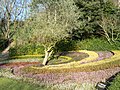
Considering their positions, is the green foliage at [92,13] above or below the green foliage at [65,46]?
above

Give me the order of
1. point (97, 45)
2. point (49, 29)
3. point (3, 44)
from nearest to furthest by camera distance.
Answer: point (49, 29), point (97, 45), point (3, 44)

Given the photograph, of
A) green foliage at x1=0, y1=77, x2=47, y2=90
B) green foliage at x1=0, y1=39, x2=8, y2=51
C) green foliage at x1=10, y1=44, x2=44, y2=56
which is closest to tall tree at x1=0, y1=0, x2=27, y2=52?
green foliage at x1=0, y1=39, x2=8, y2=51

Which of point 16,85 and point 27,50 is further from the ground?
point 16,85

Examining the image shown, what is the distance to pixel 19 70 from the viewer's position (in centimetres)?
1573

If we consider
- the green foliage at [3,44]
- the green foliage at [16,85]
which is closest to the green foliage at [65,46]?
the green foliage at [16,85]

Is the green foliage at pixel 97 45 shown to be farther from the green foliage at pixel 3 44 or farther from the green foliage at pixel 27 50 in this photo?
the green foliage at pixel 3 44

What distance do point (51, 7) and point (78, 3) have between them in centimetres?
555

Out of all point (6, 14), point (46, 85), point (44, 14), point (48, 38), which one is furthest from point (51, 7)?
point (6, 14)

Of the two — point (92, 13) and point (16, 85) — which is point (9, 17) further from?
point (16, 85)

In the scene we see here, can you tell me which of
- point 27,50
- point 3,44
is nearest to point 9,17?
point 3,44

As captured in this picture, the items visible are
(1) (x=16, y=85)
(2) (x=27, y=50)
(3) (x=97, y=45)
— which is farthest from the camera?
(2) (x=27, y=50)

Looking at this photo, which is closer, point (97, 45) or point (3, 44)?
point (97, 45)

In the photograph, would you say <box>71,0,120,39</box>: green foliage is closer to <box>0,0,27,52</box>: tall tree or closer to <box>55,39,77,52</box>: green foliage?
<box>55,39,77,52</box>: green foliage

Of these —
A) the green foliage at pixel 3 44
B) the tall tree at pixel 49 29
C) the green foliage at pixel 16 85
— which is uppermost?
the tall tree at pixel 49 29
